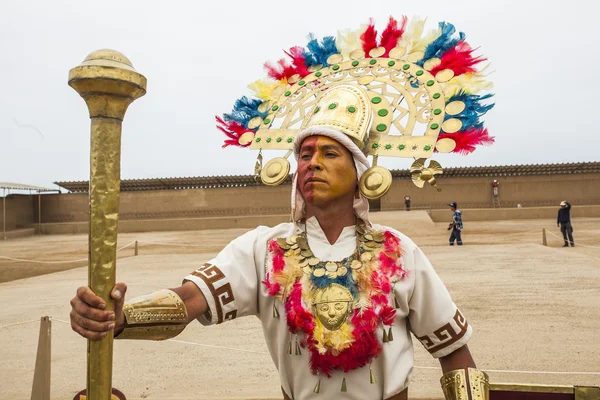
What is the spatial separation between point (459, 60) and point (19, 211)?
2548cm

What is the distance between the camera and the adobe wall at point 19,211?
21266 mm

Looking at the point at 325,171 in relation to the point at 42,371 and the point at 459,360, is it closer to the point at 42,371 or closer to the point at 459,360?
the point at 459,360

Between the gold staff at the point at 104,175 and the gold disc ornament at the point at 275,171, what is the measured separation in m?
0.77

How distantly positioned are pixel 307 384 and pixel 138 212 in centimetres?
2383

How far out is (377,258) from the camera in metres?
1.56

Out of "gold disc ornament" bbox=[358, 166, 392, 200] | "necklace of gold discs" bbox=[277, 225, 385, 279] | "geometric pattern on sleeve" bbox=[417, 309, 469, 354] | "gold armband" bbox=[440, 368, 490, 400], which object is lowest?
"gold armband" bbox=[440, 368, 490, 400]

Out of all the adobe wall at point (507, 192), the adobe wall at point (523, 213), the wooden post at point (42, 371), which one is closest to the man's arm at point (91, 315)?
the wooden post at point (42, 371)

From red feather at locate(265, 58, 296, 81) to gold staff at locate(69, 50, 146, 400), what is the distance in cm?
123

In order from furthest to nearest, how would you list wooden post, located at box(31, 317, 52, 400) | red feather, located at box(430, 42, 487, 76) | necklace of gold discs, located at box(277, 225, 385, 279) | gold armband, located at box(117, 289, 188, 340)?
1. wooden post, located at box(31, 317, 52, 400)
2. red feather, located at box(430, 42, 487, 76)
3. necklace of gold discs, located at box(277, 225, 385, 279)
4. gold armband, located at box(117, 289, 188, 340)

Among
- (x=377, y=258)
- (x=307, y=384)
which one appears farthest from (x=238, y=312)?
(x=377, y=258)

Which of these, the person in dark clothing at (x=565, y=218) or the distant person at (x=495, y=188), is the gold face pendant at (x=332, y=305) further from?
the distant person at (x=495, y=188)

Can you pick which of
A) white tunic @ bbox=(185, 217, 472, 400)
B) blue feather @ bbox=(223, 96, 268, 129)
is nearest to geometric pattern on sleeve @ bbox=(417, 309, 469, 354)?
white tunic @ bbox=(185, 217, 472, 400)

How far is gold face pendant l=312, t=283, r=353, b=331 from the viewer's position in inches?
56.2

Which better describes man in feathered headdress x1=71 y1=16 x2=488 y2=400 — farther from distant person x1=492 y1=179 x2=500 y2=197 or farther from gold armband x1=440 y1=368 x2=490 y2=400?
distant person x1=492 y1=179 x2=500 y2=197
